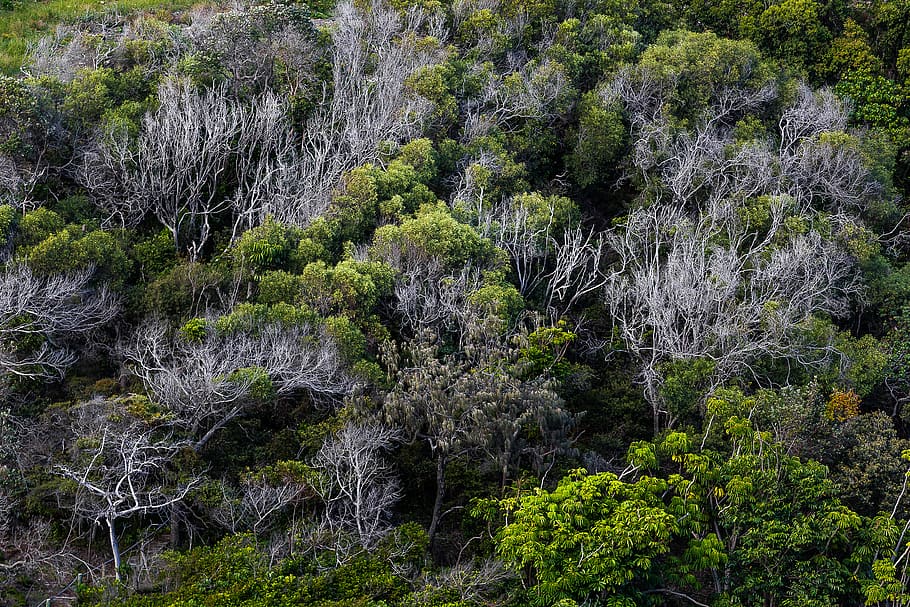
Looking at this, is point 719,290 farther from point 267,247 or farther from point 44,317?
point 44,317

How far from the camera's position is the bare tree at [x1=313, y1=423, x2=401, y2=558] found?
18.2m

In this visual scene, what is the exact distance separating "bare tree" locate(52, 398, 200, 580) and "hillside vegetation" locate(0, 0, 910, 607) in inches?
3.9

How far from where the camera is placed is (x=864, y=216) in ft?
104

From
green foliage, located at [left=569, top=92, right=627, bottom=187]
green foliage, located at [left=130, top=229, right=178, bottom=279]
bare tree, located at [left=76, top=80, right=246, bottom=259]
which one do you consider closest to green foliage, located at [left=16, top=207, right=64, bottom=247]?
green foliage, located at [left=130, top=229, right=178, bottom=279]

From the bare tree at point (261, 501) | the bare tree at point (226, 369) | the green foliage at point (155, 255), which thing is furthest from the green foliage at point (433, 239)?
the bare tree at point (261, 501)

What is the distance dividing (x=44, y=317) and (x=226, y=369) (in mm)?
5243

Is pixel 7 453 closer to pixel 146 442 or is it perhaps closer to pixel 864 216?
pixel 146 442

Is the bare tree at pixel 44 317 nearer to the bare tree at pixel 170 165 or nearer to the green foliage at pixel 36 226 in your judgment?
the green foliage at pixel 36 226

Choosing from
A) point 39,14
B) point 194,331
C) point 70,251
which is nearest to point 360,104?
point 70,251

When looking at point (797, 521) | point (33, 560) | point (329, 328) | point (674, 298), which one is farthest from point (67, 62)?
point (797, 521)

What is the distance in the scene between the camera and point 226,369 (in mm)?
19844

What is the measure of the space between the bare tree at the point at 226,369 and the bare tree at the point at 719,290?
9074 millimetres

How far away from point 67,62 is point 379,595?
2281 cm

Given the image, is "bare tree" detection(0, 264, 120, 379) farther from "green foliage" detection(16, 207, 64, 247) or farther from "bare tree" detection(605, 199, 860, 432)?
"bare tree" detection(605, 199, 860, 432)
